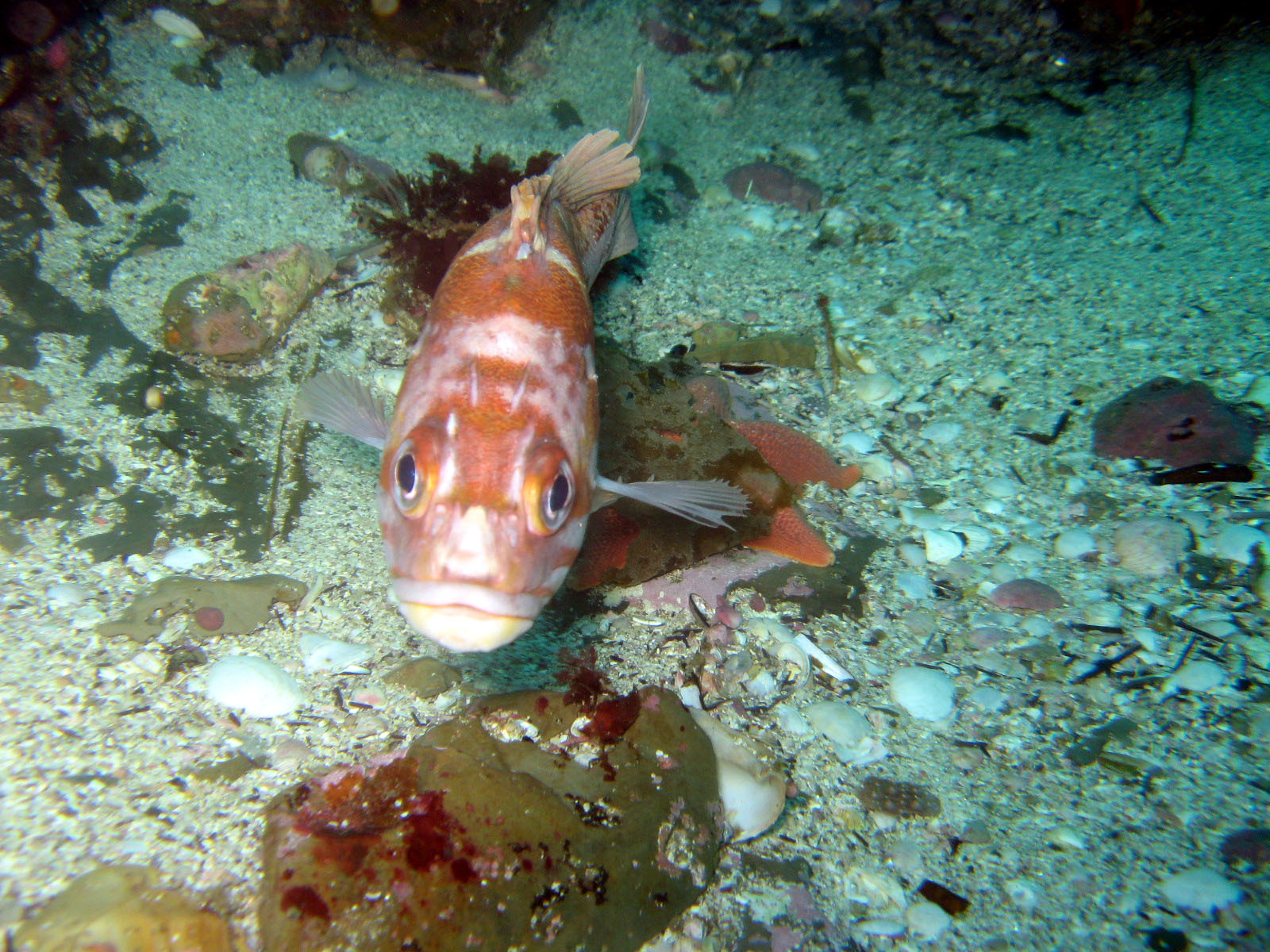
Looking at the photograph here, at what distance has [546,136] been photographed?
22.1ft

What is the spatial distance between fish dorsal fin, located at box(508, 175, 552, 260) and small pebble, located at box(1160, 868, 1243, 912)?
3.75m

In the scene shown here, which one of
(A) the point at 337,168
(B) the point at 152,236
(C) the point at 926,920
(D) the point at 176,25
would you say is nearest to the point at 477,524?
(C) the point at 926,920

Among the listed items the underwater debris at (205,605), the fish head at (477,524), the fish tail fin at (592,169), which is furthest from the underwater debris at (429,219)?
the fish head at (477,524)

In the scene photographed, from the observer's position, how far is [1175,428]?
3.92 meters

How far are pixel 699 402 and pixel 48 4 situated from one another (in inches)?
244

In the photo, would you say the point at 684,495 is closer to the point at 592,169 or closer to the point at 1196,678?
the point at 592,169

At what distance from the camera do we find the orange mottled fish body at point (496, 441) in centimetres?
200

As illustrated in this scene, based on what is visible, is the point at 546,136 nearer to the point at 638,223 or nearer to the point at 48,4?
the point at 638,223

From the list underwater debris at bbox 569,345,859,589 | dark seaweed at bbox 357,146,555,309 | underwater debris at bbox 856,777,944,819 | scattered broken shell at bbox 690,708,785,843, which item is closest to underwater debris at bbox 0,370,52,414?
dark seaweed at bbox 357,146,555,309

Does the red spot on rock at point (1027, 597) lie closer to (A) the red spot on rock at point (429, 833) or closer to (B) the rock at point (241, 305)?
(A) the red spot on rock at point (429, 833)

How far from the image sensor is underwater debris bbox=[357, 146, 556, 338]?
4617mm

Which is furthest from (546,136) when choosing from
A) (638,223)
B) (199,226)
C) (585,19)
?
(199,226)

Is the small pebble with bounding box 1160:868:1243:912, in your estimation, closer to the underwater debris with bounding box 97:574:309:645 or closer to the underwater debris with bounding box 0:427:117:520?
the underwater debris with bounding box 97:574:309:645

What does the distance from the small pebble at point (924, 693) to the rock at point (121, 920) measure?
9.44ft
